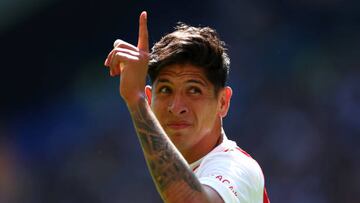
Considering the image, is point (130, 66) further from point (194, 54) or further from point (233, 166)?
point (194, 54)

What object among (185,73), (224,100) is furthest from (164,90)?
(224,100)

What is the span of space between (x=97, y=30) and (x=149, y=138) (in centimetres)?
582

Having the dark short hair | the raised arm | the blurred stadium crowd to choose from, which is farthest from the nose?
the blurred stadium crowd

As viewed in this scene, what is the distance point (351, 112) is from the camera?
23.2ft


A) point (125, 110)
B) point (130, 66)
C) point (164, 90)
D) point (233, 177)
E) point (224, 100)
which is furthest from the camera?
point (125, 110)

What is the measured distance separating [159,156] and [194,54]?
35.7 inches

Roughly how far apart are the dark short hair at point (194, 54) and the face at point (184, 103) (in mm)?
30

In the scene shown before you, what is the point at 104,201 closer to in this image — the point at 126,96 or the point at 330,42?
the point at 330,42

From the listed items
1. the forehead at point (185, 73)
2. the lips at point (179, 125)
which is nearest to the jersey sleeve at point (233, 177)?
the lips at point (179, 125)

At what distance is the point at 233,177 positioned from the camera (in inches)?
88.9

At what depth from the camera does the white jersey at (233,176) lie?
2160 mm

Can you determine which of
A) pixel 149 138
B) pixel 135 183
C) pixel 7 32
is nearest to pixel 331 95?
pixel 135 183

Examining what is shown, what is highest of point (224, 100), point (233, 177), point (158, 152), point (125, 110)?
point (125, 110)

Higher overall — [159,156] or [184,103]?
[184,103]
